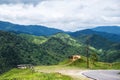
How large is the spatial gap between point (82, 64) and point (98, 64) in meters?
14.6

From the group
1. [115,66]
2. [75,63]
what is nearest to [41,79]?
[75,63]

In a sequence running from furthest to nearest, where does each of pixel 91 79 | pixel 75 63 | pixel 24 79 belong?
pixel 75 63 → pixel 91 79 → pixel 24 79

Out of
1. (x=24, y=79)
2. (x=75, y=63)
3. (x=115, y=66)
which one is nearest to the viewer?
(x=24, y=79)

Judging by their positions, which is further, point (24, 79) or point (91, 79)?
point (91, 79)

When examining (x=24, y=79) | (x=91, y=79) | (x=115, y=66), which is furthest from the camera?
(x=115, y=66)

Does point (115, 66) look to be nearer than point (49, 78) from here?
No

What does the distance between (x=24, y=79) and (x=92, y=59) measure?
94212 millimetres

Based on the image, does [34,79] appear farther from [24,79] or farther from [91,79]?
[91,79]

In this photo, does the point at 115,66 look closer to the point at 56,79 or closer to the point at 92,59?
the point at 92,59

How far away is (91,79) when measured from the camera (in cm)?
6575

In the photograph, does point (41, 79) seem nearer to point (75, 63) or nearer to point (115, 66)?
point (75, 63)

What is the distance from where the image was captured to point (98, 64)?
468 ft

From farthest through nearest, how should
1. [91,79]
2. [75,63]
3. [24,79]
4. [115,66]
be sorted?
1. [115,66]
2. [75,63]
3. [91,79]
4. [24,79]

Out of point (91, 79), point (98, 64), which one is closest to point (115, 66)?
point (98, 64)
